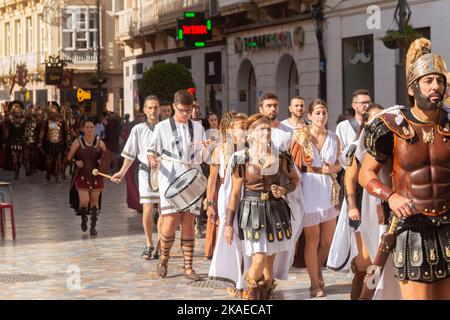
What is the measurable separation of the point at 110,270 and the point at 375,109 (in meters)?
3.62

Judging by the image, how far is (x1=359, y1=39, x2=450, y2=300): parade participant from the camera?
20.9 ft

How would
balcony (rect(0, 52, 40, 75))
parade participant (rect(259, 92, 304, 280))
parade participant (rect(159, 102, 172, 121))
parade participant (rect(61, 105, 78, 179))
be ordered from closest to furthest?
1. parade participant (rect(259, 92, 304, 280))
2. parade participant (rect(159, 102, 172, 121))
3. parade participant (rect(61, 105, 78, 179))
4. balcony (rect(0, 52, 40, 75))

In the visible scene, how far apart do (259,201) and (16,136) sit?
2221cm

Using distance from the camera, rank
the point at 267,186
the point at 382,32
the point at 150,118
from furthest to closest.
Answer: the point at 382,32, the point at 150,118, the point at 267,186

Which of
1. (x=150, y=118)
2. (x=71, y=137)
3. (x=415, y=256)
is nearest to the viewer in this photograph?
(x=415, y=256)

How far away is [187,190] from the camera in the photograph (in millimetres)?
11547

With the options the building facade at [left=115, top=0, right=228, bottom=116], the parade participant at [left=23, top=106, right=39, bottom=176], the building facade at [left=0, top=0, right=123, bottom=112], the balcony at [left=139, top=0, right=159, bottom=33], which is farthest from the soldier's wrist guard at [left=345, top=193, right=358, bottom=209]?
the building facade at [left=0, top=0, right=123, bottom=112]

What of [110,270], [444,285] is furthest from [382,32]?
[444,285]

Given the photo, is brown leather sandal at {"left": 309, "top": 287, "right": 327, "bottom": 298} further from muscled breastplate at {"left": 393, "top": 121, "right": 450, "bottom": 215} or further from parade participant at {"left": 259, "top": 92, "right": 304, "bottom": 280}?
muscled breastplate at {"left": 393, "top": 121, "right": 450, "bottom": 215}

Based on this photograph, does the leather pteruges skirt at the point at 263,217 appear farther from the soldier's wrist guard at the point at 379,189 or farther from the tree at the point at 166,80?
the tree at the point at 166,80

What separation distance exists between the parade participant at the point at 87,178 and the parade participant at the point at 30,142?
14700mm

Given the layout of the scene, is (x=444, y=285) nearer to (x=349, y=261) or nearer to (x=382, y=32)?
(x=349, y=261)

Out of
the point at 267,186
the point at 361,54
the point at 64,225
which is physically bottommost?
the point at 64,225

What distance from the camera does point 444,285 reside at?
6.40m
